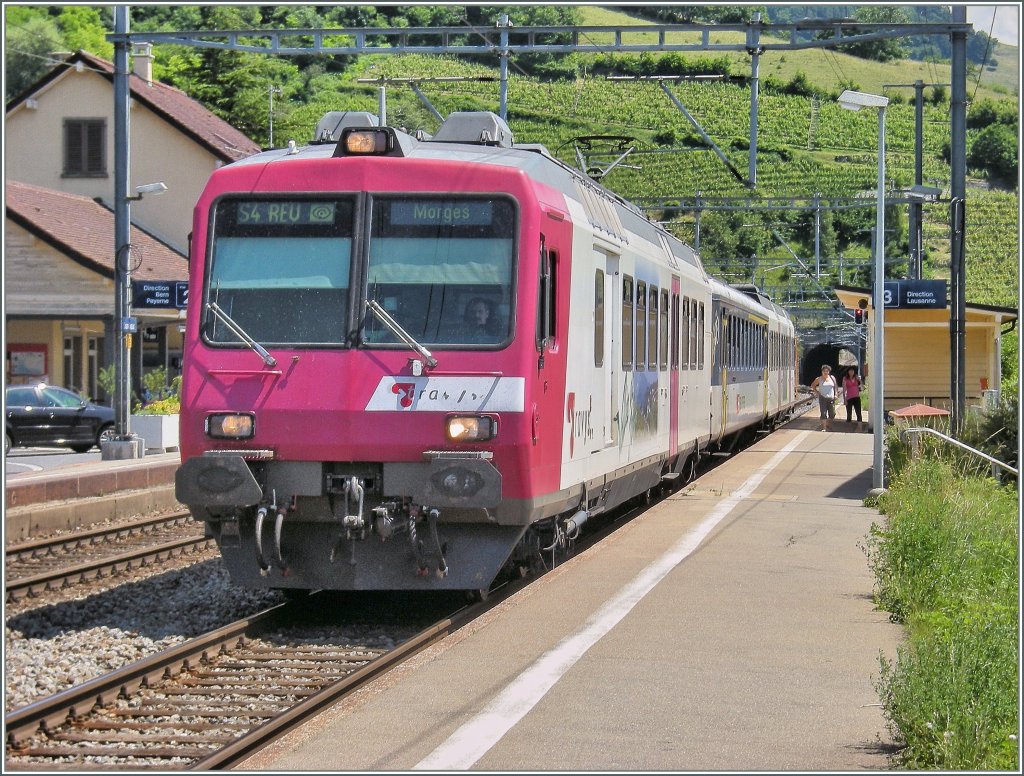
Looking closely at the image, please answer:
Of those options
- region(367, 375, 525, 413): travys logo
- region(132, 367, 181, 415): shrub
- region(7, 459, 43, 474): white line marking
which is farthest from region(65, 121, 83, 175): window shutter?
region(367, 375, 525, 413): travys logo

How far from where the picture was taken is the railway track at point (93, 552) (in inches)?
507

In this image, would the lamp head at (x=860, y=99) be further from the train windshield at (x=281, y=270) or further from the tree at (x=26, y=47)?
the tree at (x=26, y=47)

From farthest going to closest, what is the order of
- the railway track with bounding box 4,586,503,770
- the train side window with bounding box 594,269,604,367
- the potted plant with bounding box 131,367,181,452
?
the potted plant with bounding box 131,367,181,452 < the train side window with bounding box 594,269,604,367 < the railway track with bounding box 4,586,503,770

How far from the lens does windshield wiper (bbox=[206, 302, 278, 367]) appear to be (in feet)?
32.0

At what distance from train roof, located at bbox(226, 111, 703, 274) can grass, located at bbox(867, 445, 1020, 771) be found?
3664 millimetres

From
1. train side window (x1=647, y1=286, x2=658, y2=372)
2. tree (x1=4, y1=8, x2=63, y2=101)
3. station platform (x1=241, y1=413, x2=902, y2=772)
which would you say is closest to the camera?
station platform (x1=241, y1=413, x2=902, y2=772)

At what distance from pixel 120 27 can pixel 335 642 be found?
15.1 m

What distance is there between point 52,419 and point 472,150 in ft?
65.9

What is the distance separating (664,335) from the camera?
53.3 feet

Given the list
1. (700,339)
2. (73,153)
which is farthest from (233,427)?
(73,153)

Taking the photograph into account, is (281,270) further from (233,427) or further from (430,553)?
(430,553)

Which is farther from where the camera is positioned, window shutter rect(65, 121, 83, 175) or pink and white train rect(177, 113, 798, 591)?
window shutter rect(65, 121, 83, 175)

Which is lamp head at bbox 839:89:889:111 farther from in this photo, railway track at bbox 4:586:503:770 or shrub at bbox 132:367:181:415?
shrub at bbox 132:367:181:415

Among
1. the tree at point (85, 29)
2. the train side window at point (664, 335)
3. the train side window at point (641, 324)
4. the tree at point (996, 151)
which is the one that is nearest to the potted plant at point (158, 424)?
the train side window at point (664, 335)
